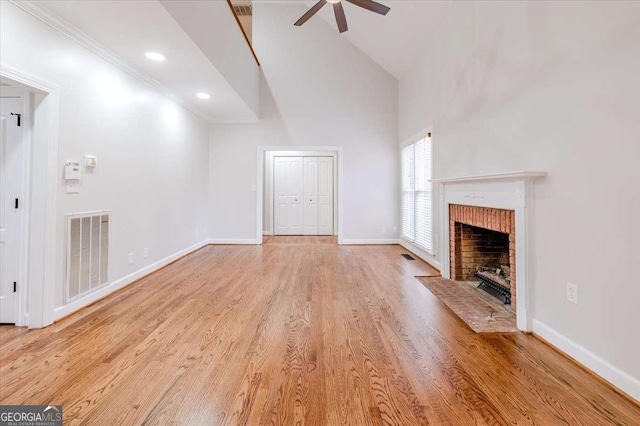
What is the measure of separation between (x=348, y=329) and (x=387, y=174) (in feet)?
14.7

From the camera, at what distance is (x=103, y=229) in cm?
307

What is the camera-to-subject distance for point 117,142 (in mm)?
3260

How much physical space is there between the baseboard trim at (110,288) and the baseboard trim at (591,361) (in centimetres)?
387

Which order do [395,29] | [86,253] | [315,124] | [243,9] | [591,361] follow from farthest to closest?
[315,124], [243,9], [395,29], [86,253], [591,361]

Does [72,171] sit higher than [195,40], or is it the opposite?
[195,40]

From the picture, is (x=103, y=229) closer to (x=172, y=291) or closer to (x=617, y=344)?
(x=172, y=291)

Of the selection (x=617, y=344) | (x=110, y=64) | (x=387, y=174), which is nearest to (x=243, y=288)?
(x=110, y=64)

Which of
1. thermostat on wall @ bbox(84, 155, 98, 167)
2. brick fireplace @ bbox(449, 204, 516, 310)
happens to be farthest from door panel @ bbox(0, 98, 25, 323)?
brick fireplace @ bbox(449, 204, 516, 310)

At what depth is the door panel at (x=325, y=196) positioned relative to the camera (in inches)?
319

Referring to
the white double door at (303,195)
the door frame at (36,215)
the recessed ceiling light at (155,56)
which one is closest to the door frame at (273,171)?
the white double door at (303,195)

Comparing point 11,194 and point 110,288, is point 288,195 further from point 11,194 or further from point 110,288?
point 11,194

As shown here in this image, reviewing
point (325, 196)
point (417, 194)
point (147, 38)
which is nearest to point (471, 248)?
point (417, 194)

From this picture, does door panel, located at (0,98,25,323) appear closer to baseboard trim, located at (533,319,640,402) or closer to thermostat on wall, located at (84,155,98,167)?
thermostat on wall, located at (84,155,98,167)

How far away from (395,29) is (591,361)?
4833 mm
